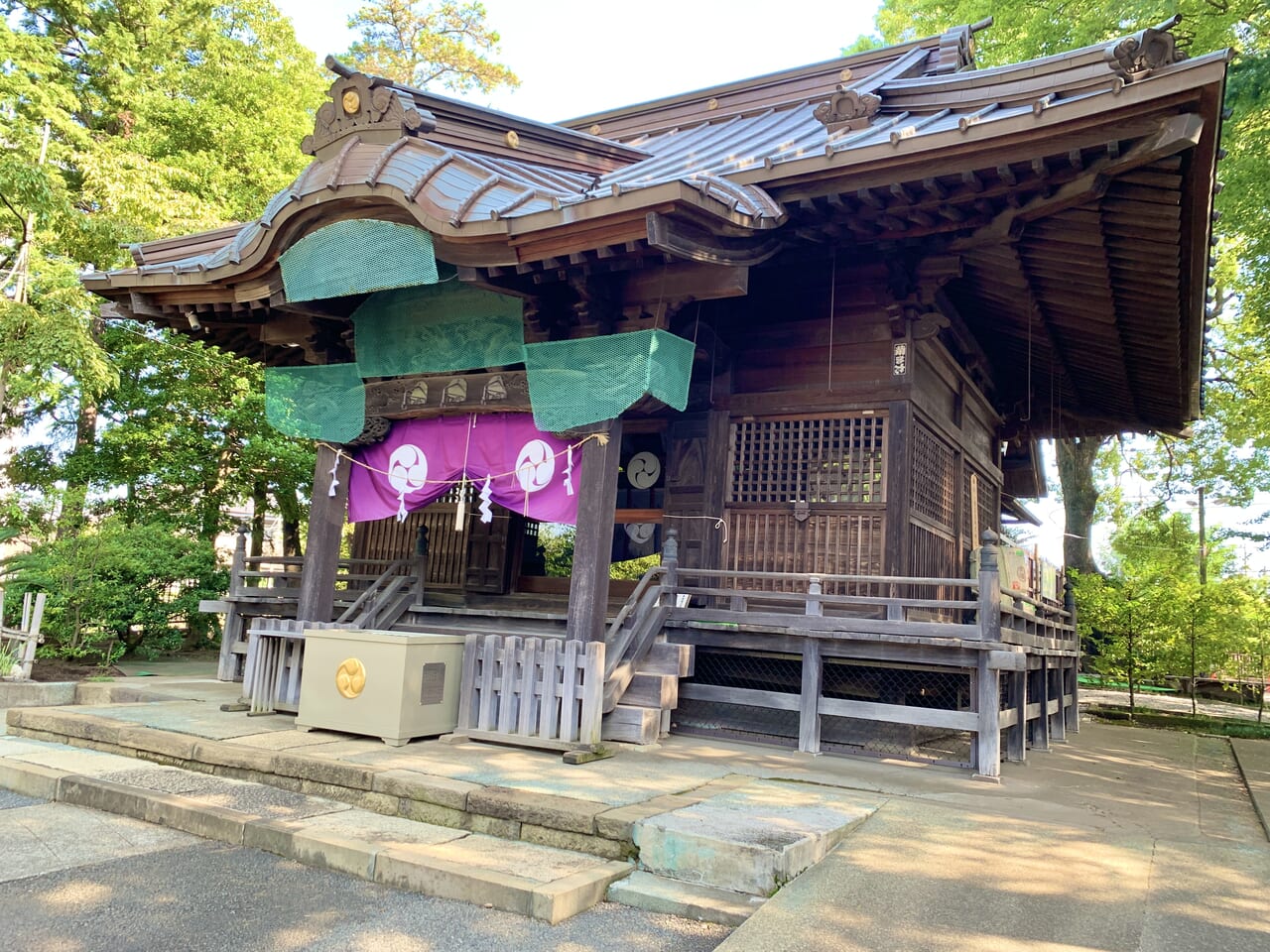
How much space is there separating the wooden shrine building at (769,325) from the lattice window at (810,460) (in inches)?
1.2

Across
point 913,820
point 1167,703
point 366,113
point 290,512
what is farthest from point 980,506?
point 290,512

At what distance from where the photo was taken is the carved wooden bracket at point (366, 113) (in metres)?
8.27

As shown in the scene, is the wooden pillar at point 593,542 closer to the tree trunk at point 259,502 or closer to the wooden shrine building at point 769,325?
the wooden shrine building at point 769,325

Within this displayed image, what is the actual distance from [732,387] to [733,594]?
8.27 ft

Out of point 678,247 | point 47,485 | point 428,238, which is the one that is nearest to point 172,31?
point 47,485

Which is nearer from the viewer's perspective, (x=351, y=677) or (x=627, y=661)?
(x=351, y=677)

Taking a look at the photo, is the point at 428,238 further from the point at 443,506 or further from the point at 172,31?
the point at 172,31

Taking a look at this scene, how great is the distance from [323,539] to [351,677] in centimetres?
240

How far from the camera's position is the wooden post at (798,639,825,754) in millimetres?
7238

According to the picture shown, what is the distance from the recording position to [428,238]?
24.2 feet

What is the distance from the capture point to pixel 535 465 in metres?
7.98

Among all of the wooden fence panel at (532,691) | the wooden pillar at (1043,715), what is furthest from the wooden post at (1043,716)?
the wooden fence panel at (532,691)

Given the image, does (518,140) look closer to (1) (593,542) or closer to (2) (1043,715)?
(1) (593,542)

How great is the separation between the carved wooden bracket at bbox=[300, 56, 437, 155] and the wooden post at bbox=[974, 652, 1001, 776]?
7015 mm
